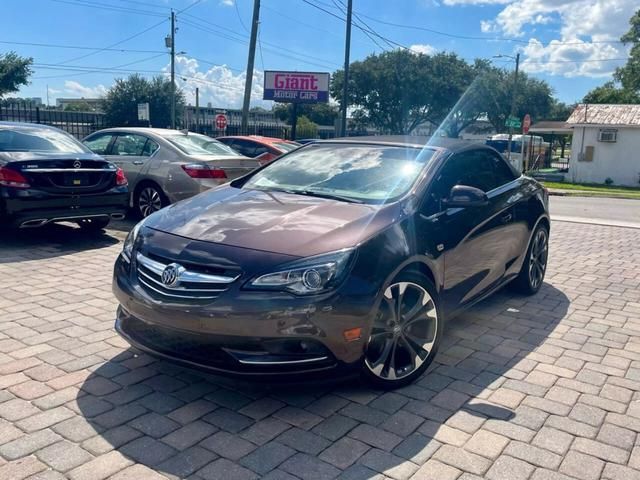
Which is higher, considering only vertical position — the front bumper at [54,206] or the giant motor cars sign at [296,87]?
the giant motor cars sign at [296,87]

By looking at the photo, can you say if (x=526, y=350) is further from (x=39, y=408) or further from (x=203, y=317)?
(x=39, y=408)

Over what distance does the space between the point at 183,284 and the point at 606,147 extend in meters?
31.3

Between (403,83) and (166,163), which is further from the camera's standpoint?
Result: (403,83)

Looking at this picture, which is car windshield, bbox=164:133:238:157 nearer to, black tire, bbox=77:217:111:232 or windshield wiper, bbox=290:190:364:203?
black tire, bbox=77:217:111:232

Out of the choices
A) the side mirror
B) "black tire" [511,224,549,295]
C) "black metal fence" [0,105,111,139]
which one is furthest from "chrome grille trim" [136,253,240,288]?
"black metal fence" [0,105,111,139]

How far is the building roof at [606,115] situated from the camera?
29.5 metres

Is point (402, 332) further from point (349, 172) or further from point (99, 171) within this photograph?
point (99, 171)

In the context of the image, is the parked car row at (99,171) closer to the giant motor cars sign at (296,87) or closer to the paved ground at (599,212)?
the paved ground at (599,212)

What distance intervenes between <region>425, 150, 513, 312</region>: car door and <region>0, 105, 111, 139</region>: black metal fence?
53.0ft

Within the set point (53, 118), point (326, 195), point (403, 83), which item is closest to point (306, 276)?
point (326, 195)

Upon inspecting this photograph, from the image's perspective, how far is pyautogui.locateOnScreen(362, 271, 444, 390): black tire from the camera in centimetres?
341

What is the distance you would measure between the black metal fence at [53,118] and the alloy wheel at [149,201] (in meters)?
10.7

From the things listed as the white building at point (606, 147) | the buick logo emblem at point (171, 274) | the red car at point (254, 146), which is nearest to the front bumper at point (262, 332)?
the buick logo emblem at point (171, 274)

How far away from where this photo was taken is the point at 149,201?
8.74 meters
